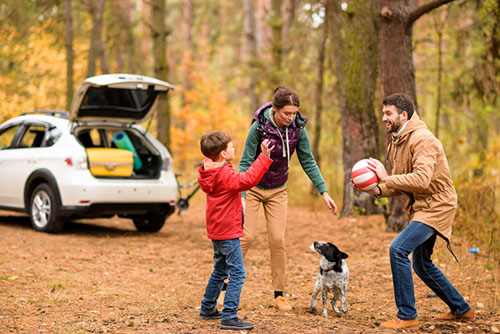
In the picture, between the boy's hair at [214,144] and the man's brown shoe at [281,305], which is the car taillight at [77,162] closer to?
the man's brown shoe at [281,305]

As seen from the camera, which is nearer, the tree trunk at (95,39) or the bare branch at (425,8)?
the bare branch at (425,8)

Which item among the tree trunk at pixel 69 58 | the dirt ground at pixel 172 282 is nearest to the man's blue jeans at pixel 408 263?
the dirt ground at pixel 172 282

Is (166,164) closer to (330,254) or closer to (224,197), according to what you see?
(330,254)

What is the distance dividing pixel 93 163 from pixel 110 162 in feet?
0.89

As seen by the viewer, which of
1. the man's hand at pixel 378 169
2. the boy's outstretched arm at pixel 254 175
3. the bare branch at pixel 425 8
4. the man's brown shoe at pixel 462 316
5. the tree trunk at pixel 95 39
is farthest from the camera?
the tree trunk at pixel 95 39

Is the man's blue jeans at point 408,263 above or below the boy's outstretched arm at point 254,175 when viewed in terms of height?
below

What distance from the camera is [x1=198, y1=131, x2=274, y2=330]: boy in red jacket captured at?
474cm

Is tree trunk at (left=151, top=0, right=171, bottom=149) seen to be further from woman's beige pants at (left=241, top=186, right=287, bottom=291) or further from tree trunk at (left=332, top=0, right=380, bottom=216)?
woman's beige pants at (left=241, top=186, right=287, bottom=291)

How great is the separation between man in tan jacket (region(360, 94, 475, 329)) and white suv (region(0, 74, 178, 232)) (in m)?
5.14

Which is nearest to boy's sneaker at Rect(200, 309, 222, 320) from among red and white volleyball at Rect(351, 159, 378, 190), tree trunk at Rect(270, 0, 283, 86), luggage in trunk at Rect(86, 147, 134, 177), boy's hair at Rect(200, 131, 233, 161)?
boy's hair at Rect(200, 131, 233, 161)

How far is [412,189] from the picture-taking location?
475cm

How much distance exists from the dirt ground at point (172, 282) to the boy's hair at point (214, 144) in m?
1.46

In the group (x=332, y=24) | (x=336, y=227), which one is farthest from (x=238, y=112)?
(x=336, y=227)

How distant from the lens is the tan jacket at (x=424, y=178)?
472 centimetres
